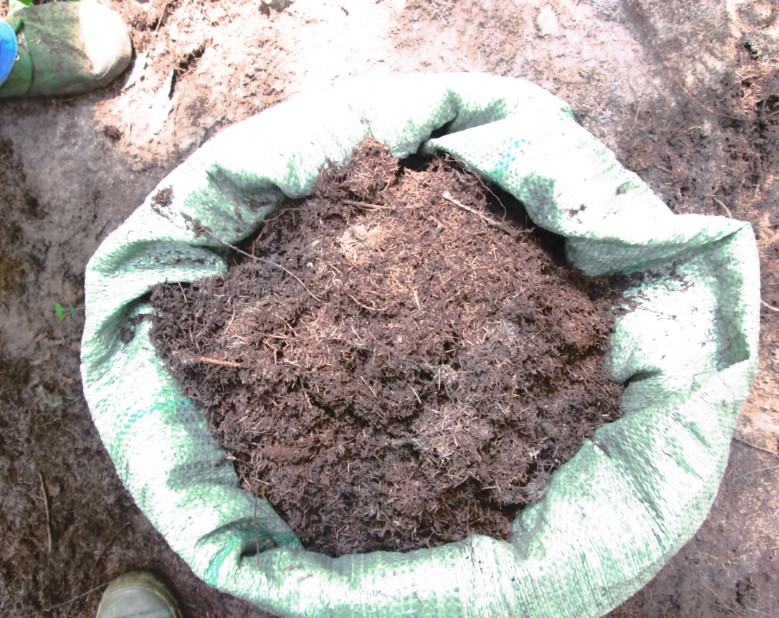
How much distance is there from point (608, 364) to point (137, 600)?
47.6 inches

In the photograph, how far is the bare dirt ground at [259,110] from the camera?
1.22m

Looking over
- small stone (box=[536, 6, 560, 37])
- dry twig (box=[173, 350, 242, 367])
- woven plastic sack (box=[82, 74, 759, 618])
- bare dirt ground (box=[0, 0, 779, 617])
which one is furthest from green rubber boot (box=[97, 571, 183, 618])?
small stone (box=[536, 6, 560, 37])

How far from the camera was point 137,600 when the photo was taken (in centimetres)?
129

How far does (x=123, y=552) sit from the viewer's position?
135 cm

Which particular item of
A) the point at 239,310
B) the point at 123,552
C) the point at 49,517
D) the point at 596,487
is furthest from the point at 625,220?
the point at 49,517

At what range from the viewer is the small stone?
128 cm

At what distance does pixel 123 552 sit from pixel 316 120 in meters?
1.15

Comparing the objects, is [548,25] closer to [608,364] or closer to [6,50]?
[608,364]

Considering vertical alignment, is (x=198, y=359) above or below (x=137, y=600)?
above

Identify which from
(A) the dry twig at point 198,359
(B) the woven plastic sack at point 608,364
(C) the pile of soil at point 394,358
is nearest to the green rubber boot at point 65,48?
(B) the woven plastic sack at point 608,364

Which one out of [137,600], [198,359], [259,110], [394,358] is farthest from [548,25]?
[137,600]

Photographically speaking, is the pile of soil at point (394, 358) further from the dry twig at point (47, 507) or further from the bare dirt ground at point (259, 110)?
the dry twig at point (47, 507)

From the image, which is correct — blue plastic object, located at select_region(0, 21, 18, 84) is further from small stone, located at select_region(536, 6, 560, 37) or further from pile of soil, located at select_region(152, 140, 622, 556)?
small stone, located at select_region(536, 6, 560, 37)

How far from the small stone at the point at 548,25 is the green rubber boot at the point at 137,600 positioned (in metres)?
1.62
